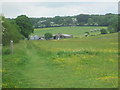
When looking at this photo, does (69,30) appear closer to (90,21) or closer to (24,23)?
Result: (90,21)

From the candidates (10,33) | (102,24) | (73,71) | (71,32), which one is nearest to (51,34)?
(71,32)

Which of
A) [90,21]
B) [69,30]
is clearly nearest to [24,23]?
[69,30]

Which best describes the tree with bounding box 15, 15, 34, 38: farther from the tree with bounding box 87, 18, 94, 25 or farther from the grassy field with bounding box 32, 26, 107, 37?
the tree with bounding box 87, 18, 94, 25

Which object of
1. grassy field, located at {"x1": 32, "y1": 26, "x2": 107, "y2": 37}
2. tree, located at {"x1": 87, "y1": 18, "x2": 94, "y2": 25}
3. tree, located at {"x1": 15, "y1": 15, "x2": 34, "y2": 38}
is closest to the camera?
tree, located at {"x1": 15, "y1": 15, "x2": 34, "y2": 38}

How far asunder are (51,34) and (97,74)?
103982mm

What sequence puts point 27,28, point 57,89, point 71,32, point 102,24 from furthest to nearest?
1. point 102,24
2. point 71,32
3. point 27,28
4. point 57,89

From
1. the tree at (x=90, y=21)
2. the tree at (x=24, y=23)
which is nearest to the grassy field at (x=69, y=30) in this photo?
the tree at (x=90, y=21)

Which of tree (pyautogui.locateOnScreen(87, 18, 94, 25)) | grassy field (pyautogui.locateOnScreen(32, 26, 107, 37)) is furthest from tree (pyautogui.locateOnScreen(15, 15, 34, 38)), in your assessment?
tree (pyautogui.locateOnScreen(87, 18, 94, 25))

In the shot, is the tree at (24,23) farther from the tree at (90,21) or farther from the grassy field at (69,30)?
the tree at (90,21)

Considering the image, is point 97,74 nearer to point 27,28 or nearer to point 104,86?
point 104,86

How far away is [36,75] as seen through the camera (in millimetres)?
18000

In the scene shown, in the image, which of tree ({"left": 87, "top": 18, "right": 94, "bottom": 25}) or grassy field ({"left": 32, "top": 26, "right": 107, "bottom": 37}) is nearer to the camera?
grassy field ({"left": 32, "top": 26, "right": 107, "bottom": 37})

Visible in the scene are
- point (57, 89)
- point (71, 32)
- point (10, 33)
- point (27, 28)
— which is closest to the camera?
point (57, 89)

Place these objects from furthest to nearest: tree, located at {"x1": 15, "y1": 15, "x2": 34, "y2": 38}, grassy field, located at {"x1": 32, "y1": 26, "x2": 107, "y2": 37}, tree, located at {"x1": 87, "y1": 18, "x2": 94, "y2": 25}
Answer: tree, located at {"x1": 87, "y1": 18, "x2": 94, "y2": 25} < grassy field, located at {"x1": 32, "y1": 26, "x2": 107, "y2": 37} < tree, located at {"x1": 15, "y1": 15, "x2": 34, "y2": 38}
